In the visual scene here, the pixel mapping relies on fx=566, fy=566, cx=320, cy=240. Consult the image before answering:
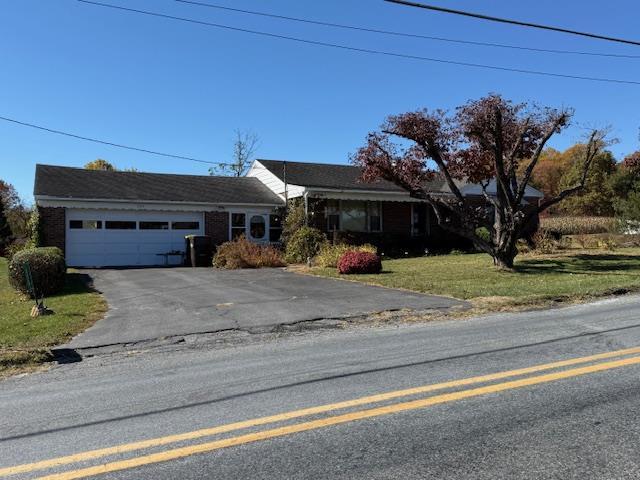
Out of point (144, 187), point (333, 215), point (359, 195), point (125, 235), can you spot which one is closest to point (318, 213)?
point (333, 215)

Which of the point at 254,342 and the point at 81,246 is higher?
the point at 81,246

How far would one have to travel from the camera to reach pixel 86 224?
22750mm

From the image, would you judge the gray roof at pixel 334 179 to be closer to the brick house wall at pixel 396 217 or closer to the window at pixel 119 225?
the brick house wall at pixel 396 217

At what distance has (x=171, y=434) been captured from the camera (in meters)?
4.36

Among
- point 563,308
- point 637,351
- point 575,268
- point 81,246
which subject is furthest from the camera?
point 81,246

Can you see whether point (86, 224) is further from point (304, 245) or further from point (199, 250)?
point (304, 245)

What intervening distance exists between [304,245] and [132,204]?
7319mm

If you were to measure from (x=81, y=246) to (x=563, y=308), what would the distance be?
18.5 metres

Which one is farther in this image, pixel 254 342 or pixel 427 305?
pixel 427 305

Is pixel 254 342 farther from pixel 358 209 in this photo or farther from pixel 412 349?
pixel 358 209

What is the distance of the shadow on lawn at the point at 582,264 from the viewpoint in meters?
16.7

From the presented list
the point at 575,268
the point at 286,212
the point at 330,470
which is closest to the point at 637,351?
the point at 330,470

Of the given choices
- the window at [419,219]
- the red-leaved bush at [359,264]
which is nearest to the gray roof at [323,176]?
the window at [419,219]

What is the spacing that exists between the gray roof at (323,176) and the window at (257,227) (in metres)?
2.20
